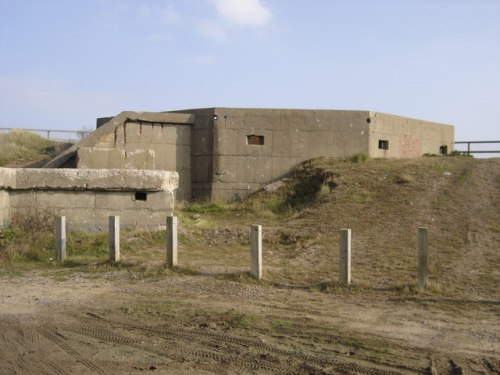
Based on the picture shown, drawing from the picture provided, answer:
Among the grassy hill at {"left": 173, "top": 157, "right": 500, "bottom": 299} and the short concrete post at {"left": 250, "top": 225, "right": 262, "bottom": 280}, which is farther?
the grassy hill at {"left": 173, "top": 157, "right": 500, "bottom": 299}

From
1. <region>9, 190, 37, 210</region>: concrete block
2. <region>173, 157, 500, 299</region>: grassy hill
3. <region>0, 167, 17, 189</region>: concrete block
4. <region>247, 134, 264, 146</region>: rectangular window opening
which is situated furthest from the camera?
<region>247, 134, 264, 146</region>: rectangular window opening

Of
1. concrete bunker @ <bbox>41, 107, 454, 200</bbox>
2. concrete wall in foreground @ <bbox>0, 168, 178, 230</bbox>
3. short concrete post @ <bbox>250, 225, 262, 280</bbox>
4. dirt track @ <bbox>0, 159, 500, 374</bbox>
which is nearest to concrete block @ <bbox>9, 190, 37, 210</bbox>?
concrete wall in foreground @ <bbox>0, 168, 178, 230</bbox>

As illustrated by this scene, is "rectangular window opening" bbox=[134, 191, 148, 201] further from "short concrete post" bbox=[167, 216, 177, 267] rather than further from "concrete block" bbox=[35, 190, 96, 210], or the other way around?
"short concrete post" bbox=[167, 216, 177, 267]

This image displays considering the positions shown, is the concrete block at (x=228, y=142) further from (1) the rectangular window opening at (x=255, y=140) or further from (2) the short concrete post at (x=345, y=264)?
(2) the short concrete post at (x=345, y=264)

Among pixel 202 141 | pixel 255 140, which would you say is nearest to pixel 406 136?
pixel 255 140

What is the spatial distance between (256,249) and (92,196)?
15.4 feet

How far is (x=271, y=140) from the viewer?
1802cm

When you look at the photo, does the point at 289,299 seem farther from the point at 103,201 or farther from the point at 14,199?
the point at 14,199

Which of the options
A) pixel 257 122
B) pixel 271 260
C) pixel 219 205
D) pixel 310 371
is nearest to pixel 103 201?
pixel 271 260

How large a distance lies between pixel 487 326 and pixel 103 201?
26.8 ft

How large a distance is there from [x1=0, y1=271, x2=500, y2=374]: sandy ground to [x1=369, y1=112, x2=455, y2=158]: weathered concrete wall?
10670mm

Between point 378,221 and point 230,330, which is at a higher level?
point 378,221

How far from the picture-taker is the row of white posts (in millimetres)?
8570

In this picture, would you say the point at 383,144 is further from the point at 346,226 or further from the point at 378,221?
the point at 346,226
